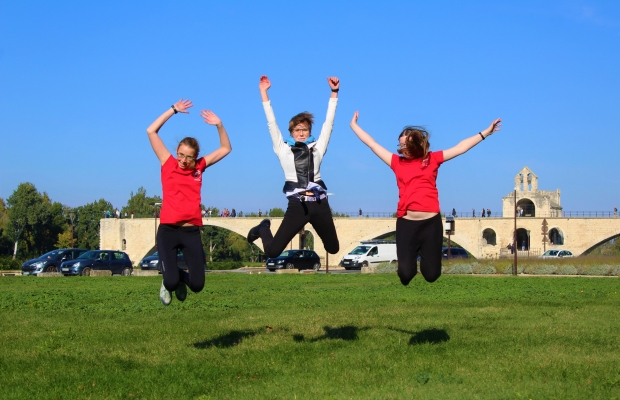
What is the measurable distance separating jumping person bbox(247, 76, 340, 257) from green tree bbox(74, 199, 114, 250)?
336 feet

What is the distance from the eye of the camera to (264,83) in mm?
8523

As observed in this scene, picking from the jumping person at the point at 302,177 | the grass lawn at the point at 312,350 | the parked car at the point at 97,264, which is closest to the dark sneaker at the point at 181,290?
the grass lawn at the point at 312,350

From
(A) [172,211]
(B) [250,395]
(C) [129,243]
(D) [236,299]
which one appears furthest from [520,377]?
(C) [129,243]

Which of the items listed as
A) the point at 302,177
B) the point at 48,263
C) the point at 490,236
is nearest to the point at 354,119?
the point at 302,177

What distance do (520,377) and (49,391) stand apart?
4.05 m

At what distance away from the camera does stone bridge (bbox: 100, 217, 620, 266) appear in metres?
75.2

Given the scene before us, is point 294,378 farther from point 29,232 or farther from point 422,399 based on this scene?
point 29,232

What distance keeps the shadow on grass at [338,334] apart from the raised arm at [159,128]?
8.70ft

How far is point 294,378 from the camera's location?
6.44 meters

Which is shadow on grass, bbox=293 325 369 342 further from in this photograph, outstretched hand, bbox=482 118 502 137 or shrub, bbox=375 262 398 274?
shrub, bbox=375 262 398 274

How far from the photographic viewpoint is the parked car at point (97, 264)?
3253 centimetres

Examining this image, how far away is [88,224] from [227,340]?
112123 mm

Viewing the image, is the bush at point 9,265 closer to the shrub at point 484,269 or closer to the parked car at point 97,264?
the parked car at point 97,264

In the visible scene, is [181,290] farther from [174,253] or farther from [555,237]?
[555,237]
